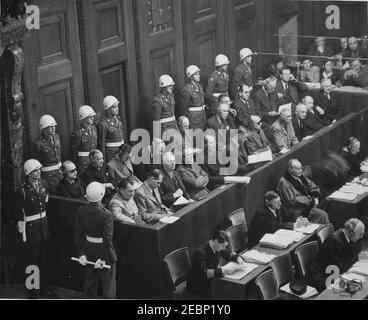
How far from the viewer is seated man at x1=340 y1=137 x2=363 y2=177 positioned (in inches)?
448

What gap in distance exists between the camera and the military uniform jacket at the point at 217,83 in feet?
40.4

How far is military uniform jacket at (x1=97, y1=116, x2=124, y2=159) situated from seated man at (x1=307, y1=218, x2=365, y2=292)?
108 inches

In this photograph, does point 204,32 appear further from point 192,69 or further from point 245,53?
point 192,69

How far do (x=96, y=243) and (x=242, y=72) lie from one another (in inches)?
188

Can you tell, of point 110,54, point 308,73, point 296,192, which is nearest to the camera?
point 296,192

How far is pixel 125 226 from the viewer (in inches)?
344

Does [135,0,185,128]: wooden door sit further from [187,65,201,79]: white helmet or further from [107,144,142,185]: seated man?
[107,144,142,185]: seated man

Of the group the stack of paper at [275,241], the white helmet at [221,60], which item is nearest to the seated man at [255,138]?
the white helmet at [221,60]

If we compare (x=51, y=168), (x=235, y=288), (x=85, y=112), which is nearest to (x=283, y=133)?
(x=85, y=112)

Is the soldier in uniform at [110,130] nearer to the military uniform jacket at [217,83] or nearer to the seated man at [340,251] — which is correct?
the military uniform jacket at [217,83]

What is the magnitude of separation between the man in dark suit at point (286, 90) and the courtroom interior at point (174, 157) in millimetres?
21

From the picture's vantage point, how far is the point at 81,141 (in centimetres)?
1018

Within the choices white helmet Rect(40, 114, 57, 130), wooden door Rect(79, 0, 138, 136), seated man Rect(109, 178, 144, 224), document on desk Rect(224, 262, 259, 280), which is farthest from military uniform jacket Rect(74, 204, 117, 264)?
wooden door Rect(79, 0, 138, 136)

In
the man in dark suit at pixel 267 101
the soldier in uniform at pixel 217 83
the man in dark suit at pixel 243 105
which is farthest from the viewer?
the man in dark suit at pixel 267 101
